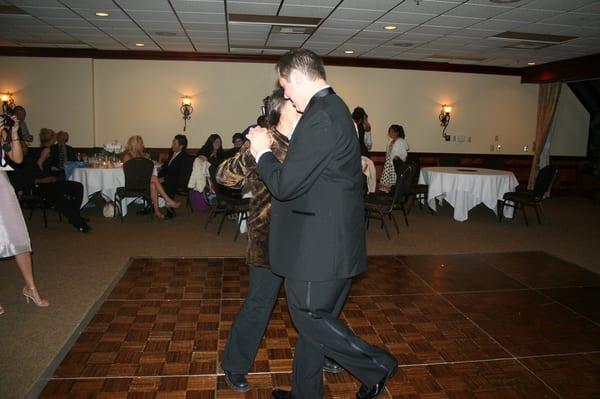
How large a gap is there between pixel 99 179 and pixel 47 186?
2.69 feet

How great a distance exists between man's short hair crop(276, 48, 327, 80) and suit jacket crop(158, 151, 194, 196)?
534 cm

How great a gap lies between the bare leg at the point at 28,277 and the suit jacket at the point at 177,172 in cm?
359

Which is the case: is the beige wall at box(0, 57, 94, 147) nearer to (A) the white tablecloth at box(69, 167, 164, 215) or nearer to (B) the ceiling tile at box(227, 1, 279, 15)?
(A) the white tablecloth at box(69, 167, 164, 215)

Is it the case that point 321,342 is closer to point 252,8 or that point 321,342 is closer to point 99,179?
point 252,8

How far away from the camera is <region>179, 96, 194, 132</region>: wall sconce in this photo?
940 centimetres

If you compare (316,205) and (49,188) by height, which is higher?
(316,205)

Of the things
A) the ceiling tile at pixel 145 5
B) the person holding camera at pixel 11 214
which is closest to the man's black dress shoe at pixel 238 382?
the person holding camera at pixel 11 214

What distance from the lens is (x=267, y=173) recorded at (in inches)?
66.4

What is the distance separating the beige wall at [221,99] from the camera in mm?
9117

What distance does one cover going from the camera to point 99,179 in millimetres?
6555

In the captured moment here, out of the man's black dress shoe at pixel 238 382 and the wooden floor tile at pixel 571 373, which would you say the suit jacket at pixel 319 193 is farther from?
the wooden floor tile at pixel 571 373

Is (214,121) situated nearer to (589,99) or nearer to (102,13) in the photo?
(102,13)

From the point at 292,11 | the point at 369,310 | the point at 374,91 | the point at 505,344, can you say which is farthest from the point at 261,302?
the point at 374,91

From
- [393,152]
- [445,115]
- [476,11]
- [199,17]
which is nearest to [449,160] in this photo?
[445,115]
